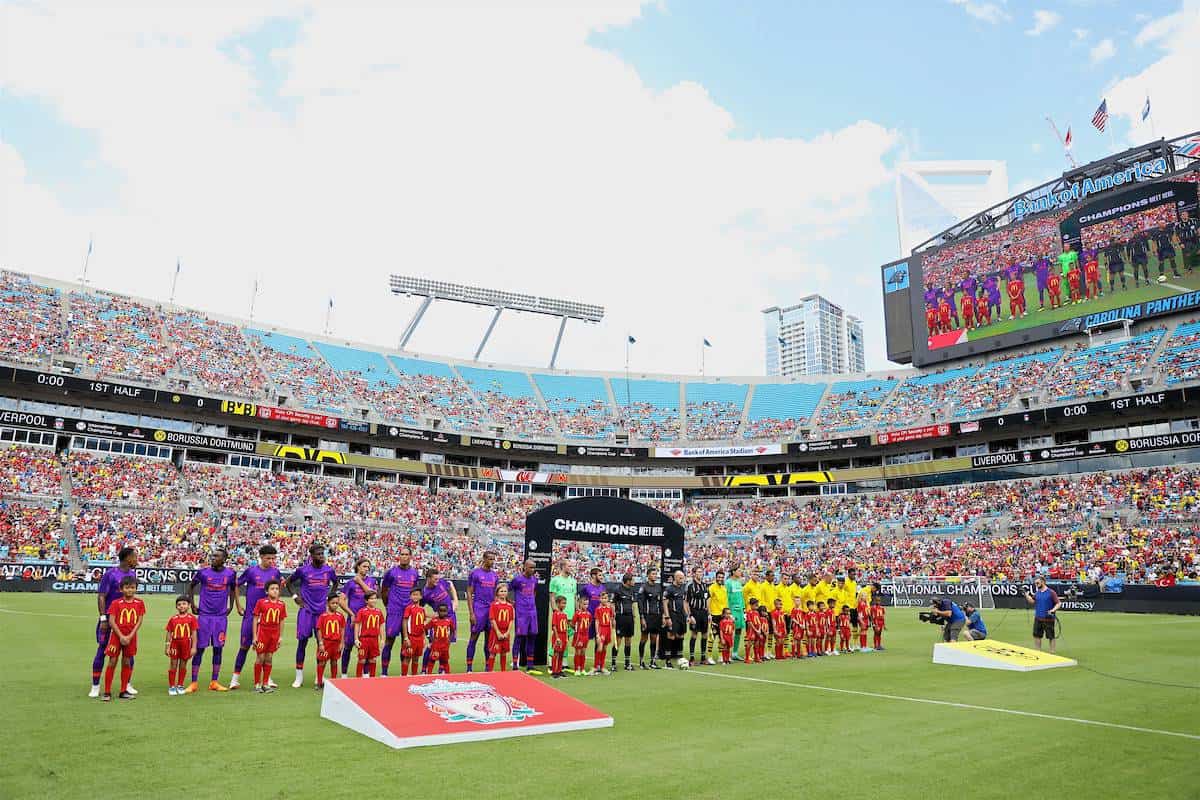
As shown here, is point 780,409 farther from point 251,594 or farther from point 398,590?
point 251,594

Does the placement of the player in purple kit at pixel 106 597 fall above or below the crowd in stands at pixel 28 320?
below

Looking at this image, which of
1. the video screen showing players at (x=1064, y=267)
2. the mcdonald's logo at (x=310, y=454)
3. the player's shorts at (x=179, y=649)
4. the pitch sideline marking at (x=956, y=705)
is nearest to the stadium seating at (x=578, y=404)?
the mcdonald's logo at (x=310, y=454)

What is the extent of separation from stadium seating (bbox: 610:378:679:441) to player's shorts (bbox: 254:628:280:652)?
164ft

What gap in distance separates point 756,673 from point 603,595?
11.1ft

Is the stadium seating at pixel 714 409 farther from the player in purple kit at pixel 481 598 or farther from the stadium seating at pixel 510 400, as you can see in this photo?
the player in purple kit at pixel 481 598

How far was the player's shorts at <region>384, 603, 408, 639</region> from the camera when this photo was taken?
12.3m

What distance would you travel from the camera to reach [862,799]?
594 cm

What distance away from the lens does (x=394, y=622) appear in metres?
12.4

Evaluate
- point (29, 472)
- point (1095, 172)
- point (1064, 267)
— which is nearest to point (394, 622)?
point (29, 472)

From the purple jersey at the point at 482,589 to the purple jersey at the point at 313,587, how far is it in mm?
2492

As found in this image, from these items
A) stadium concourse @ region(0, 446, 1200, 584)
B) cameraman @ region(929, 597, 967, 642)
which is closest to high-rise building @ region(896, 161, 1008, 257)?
stadium concourse @ region(0, 446, 1200, 584)

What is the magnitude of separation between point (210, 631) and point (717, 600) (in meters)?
10.1

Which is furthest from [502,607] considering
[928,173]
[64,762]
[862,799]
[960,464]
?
[928,173]

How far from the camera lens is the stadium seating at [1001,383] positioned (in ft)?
160
